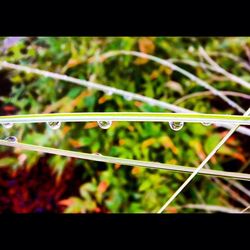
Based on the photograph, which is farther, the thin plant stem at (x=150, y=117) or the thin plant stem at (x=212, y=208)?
the thin plant stem at (x=212, y=208)

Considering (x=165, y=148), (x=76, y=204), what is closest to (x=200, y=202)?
(x=165, y=148)

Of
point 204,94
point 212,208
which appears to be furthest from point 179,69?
point 212,208

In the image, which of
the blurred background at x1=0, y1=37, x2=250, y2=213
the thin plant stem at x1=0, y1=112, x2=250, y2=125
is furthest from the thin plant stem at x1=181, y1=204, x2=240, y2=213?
the thin plant stem at x1=0, y1=112, x2=250, y2=125

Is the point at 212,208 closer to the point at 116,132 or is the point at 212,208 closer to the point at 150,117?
the point at 116,132

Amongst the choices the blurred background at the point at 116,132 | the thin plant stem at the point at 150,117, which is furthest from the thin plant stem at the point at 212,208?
the thin plant stem at the point at 150,117

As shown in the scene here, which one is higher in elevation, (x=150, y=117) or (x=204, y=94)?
(x=204, y=94)

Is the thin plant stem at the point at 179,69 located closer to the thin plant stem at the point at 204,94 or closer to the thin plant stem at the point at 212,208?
the thin plant stem at the point at 204,94

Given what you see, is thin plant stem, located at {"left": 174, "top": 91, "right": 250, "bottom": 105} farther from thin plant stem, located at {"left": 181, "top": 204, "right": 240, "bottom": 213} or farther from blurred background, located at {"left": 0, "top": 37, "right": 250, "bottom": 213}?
thin plant stem, located at {"left": 181, "top": 204, "right": 240, "bottom": 213}

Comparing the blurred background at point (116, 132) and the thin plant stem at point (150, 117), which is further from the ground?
the blurred background at point (116, 132)
